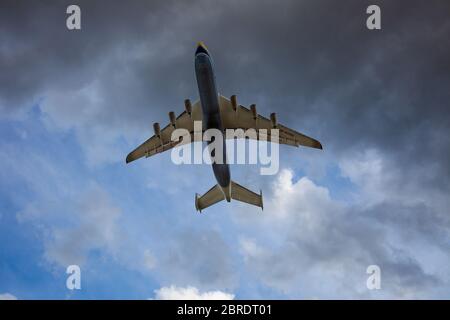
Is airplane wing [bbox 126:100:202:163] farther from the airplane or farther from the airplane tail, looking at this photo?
the airplane tail

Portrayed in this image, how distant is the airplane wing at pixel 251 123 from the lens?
45.1 meters

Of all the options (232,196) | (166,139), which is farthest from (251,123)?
(166,139)

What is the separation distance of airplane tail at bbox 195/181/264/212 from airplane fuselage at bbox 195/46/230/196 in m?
3.20

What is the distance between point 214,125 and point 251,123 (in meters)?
5.96

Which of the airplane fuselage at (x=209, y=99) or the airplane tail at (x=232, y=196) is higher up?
the airplane fuselage at (x=209, y=99)

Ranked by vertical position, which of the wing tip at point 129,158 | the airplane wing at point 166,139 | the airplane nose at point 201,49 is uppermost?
the airplane nose at point 201,49

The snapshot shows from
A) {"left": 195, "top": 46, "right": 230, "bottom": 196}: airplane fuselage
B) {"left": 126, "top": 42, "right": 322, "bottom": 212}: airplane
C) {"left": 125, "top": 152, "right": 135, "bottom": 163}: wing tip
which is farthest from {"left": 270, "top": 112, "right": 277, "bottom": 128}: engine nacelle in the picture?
{"left": 125, "top": 152, "right": 135, "bottom": 163}: wing tip

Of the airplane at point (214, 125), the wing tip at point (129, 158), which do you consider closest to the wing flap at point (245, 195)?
the airplane at point (214, 125)

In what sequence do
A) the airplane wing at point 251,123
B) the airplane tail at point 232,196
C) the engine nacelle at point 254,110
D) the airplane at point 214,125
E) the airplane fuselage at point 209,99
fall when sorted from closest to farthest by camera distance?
1. the airplane fuselage at point 209,99
2. the airplane at point 214,125
3. the engine nacelle at point 254,110
4. the airplane wing at point 251,123
5. the airplane tail at point 232,196

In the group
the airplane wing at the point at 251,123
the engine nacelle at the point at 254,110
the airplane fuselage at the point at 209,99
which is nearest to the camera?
the airplane fuselage at the point at 209,99

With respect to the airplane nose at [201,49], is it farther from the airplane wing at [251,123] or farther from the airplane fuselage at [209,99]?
the airplane wing at [251,123]

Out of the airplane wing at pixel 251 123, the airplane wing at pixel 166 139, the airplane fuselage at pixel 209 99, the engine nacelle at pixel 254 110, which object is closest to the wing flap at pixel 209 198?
the airplane fuselage at pixel 209 99

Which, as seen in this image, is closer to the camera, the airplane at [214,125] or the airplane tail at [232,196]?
the airplane at [214,125]
